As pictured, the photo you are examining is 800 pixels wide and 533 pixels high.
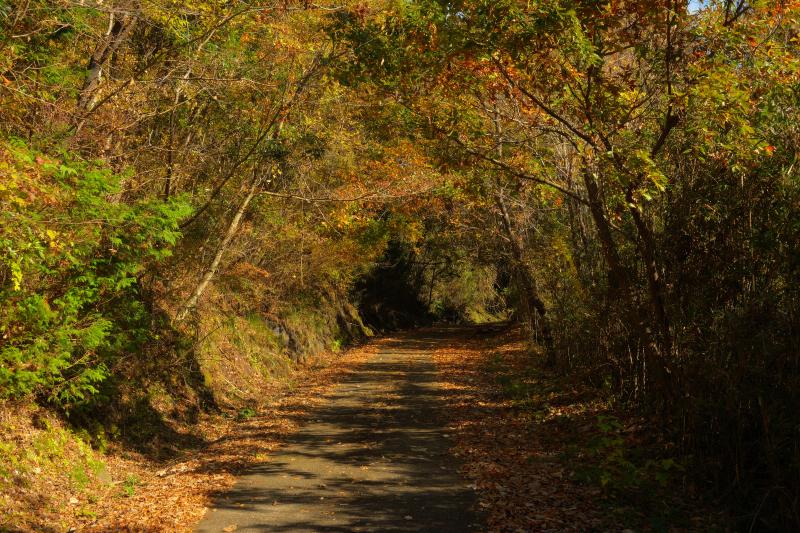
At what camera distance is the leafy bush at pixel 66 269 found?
716 cm

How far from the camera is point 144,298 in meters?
13.4

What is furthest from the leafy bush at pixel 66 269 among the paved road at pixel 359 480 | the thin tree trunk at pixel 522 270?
the thin tree trunk at pixel 522 270

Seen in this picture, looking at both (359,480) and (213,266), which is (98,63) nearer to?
(213,266)

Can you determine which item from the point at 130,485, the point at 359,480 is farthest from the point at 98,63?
the point at 359,480

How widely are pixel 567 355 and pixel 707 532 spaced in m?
9.19

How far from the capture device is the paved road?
720 centimetres

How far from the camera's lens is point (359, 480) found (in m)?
8.80

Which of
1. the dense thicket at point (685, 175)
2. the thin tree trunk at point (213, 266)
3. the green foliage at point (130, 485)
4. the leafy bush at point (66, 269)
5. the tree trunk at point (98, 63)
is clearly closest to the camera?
the dense thicket at point (685, 175)

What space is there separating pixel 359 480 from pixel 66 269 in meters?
4.73

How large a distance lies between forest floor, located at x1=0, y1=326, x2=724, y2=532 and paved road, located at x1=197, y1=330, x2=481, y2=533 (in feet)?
0.08

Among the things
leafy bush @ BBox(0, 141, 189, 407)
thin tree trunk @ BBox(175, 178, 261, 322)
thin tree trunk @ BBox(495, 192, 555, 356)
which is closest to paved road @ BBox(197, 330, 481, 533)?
leafy bush @ BBox(0, 141, 189, 407)

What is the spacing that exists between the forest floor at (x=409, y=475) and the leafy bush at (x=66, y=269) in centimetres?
156

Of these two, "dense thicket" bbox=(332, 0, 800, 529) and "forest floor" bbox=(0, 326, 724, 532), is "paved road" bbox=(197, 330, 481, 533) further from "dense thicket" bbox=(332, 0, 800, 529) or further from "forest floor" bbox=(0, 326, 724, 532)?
"dense thicket" bbox=(332, 0, 800, 529)

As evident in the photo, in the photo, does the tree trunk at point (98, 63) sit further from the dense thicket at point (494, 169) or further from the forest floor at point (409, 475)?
the forest floor at point (409, 475)
